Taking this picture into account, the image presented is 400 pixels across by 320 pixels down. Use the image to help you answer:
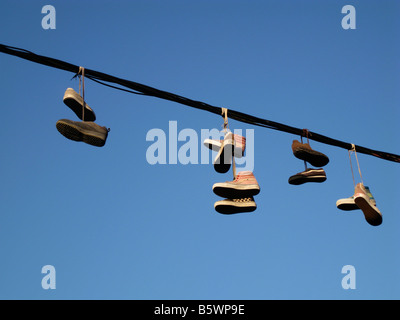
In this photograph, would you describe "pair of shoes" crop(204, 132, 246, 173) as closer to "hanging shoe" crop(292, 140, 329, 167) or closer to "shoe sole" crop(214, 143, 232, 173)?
"shoe sole" crop(214, 143, 232, 173)

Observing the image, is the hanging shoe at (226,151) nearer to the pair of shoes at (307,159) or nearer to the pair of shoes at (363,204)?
the pair of shoes at (307,159)

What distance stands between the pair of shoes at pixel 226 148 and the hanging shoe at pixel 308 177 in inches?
30.4

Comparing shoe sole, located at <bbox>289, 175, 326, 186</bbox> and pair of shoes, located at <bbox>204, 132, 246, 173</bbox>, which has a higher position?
pair of shoes, located at <bbox>204, 132, 246, 173</bbox>

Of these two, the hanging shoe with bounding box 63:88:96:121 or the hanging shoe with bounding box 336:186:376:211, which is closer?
the hanging shoe with bounding box 63:88:96:121

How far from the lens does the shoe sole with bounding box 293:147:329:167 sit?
6559 mm

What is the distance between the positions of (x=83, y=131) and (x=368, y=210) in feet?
11.1

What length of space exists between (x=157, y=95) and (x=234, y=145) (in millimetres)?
981

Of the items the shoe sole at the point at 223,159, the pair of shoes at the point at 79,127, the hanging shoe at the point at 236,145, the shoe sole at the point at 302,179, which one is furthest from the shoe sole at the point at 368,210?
the pair of shoes at the point at 79,127

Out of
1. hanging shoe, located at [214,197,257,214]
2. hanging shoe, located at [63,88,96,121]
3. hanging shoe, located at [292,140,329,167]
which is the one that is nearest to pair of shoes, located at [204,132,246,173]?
hanging shoe, located at [214,197,257,214]

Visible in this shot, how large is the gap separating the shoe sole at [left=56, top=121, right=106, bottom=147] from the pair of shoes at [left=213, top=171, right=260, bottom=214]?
4.13ft

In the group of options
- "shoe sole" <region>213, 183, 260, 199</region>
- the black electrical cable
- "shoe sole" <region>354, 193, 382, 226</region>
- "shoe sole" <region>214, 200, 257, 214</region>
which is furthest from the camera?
"shoe sole" <region>354, 193, 382, 226</region>

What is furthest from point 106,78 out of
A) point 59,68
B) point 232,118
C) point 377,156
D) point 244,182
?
point 377,156

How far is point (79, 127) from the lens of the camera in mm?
5363

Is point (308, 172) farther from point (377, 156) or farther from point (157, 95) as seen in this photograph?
point (157, 95)
